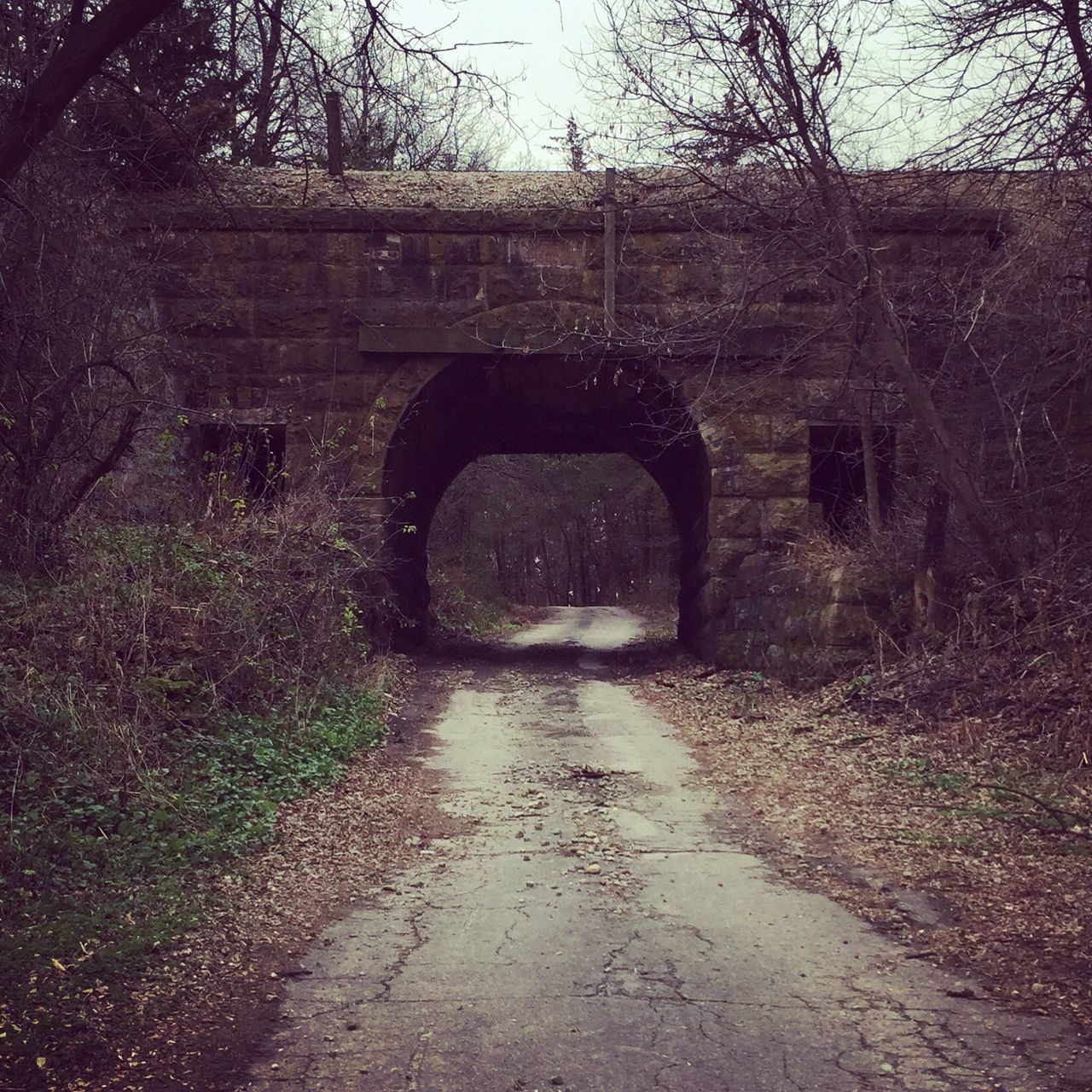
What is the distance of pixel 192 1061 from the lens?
3.54 m

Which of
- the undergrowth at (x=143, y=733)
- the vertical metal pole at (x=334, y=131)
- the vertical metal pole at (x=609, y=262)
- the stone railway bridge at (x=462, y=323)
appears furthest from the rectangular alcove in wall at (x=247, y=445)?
the vertical metal pole at (x=609, y=262)

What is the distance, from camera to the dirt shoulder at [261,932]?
3.54m

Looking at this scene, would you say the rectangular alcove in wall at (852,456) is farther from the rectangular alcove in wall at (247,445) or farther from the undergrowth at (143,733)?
the rectangular alcove in wall at (247,445)

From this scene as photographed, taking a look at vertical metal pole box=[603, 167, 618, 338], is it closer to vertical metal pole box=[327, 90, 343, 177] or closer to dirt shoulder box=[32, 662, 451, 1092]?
vertical metal pole box=[327, 90, 343, 177]

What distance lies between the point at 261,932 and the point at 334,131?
7544mm

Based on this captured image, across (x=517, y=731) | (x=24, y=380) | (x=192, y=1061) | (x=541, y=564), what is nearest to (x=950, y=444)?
(x=517, y=731)

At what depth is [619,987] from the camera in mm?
4133

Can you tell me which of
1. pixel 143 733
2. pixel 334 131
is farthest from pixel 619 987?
pixel 334 131

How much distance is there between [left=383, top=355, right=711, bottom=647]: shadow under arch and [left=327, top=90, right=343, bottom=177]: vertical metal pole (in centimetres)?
276

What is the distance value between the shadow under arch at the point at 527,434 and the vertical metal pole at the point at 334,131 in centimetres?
276

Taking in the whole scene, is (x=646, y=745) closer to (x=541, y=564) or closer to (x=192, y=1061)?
(x=192, y=1061)

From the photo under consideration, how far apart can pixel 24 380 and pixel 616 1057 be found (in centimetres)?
634

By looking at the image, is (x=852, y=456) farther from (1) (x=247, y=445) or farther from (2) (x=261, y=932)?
(2) (x=261, y=932)

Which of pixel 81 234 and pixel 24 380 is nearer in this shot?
pixel 24 380
